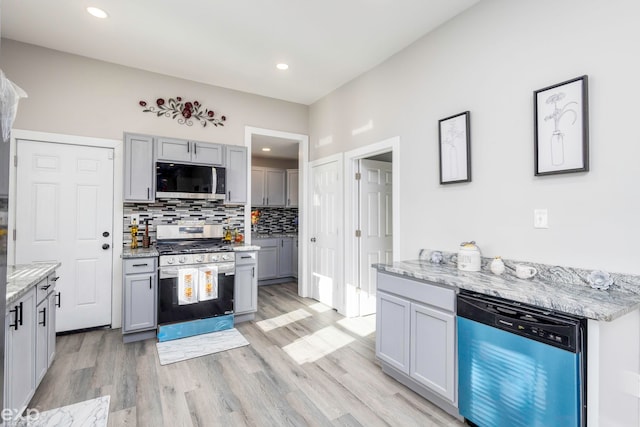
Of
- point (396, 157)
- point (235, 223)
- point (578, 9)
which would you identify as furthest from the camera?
point (235, 223)

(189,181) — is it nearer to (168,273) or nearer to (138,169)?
(138,169)

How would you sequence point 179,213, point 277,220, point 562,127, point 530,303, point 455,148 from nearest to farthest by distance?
point 530,303, point 562,127, point 455,148, point 179,213, point 277,220

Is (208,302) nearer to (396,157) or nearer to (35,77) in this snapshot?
(396,157)

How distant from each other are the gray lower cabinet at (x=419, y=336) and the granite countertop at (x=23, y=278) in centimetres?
229

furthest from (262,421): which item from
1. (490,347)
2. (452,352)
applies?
(490,347)

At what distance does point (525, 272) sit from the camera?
2.03 m

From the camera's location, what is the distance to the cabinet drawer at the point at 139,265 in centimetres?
306

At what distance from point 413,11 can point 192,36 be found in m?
2.02

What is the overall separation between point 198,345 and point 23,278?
1.56 metres

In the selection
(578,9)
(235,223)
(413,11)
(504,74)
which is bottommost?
(235,223)

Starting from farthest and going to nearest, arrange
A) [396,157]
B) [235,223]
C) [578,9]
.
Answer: [235,223], [396,157], [578,9]

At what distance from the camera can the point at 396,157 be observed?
3205mm

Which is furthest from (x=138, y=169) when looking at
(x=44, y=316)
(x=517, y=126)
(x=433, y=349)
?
(x=517, y=126)

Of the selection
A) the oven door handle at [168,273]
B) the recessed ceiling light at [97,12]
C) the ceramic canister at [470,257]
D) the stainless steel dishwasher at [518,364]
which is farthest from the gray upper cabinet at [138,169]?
the stainless steel dishwasher at [518,364]
